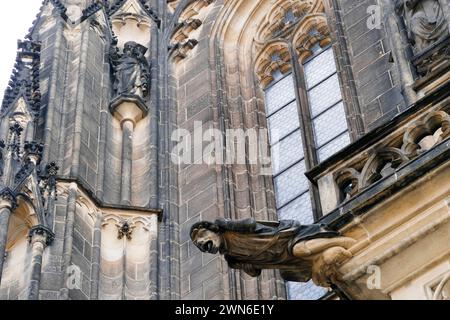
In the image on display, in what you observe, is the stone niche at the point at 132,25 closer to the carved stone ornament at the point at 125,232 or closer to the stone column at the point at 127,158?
the stone column at the point at 127,158

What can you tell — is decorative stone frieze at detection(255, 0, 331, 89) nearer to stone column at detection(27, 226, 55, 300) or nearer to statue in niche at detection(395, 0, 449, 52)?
statue in niche at detection(395, 0, 449, 52)

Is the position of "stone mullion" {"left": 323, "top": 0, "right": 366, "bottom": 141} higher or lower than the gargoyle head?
higher

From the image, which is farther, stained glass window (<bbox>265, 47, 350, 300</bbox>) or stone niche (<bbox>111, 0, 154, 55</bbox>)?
stone niche (<bbox>111, 0, 154, 55</bbox>)

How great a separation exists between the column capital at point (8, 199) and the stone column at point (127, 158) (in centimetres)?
166

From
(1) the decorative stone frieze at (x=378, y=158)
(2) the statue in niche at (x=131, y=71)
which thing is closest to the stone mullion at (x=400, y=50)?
(1) the decorative stone frieze at (x=378, y=158)

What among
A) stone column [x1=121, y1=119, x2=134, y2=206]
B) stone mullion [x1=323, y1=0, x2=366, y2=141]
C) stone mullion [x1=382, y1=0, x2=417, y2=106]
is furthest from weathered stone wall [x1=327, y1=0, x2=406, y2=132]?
stone column [x1=121, y1=119, x2=134, y2=206]

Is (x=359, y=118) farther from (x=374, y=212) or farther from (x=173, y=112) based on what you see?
(x=374, y=212)

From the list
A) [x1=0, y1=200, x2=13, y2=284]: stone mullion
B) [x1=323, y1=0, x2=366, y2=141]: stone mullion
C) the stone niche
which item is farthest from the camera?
the stone niche

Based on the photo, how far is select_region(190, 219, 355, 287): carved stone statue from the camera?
11.7 m

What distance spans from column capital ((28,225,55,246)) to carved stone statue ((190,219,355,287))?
4.04m

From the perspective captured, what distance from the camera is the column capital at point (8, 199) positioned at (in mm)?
16031

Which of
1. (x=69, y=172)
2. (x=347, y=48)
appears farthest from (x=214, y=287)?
(x=347, y=48)

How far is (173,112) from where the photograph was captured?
19.3 m
